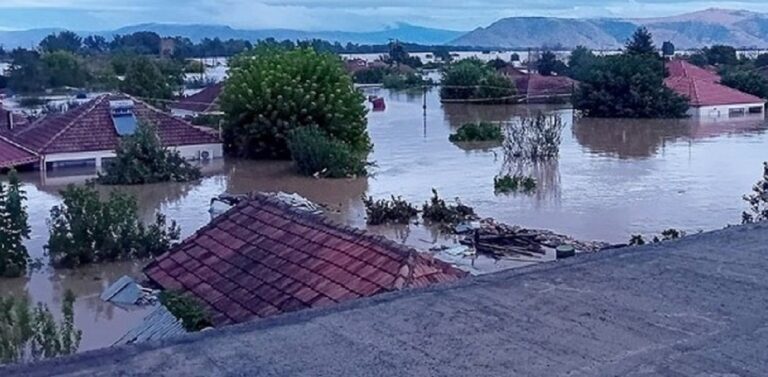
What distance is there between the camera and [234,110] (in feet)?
96.8

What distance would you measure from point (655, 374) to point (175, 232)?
13.8m

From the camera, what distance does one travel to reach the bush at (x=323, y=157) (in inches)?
1004

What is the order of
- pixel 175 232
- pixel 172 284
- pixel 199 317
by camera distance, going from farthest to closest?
1. pixel 175 232
2. pixel 172 284
3. pixel 199 317

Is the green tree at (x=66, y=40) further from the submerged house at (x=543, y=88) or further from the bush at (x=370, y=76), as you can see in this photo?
the submerged house at (x=543, y=88)

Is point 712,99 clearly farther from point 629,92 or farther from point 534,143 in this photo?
point 534,143

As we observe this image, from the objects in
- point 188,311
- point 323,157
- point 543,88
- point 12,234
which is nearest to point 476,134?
point 323,157

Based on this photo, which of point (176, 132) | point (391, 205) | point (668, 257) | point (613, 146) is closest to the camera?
point (668, 257)

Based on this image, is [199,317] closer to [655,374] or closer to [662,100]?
[655,374]

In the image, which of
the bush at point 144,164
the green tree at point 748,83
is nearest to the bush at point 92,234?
the bush at point 144,164

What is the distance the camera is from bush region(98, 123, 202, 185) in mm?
24656

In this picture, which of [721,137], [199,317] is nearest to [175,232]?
[199,317]

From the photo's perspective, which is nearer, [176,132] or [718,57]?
[176,132]

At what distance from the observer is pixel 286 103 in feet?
92.5

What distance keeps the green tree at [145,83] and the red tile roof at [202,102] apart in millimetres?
1979
